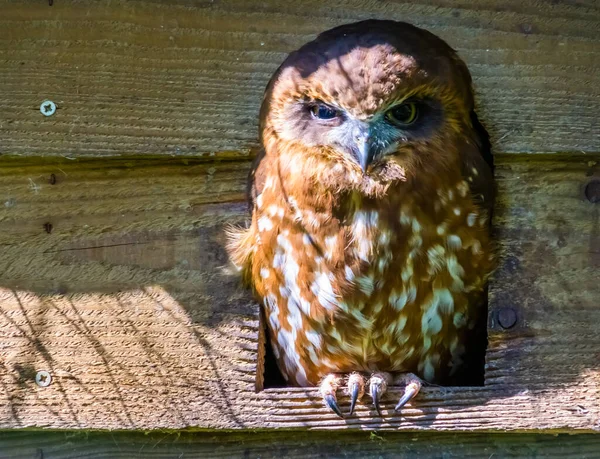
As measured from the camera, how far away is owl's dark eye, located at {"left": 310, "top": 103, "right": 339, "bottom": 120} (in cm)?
262

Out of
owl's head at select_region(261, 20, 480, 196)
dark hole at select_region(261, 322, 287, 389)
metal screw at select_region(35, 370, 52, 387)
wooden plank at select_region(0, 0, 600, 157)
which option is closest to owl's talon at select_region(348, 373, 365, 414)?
dark hole at select_region(261, 322, 287, 389)

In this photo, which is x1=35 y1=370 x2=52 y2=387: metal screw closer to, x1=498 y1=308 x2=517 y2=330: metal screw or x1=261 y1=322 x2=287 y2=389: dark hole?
x1=261 y1=322 x2=287 y2=389: dark hole

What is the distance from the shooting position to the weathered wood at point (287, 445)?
2664mm

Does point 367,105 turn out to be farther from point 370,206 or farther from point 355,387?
point 355,387

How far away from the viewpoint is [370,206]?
2654 millimetres

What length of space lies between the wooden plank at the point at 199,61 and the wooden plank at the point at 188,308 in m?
0.09

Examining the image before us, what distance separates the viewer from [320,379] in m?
2.95

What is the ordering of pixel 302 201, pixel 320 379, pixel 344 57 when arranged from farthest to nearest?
pixel 320 379
pixel 302 201
pixel 344 57

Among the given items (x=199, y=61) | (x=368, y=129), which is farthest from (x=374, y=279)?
(x=199, y=61)

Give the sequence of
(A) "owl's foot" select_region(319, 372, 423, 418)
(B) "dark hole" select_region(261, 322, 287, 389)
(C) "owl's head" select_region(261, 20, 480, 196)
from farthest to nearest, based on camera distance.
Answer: (B) "dark hole" select_region(261, 322, 287, 389)
(A) "owl's foot" select_region(319, 372, 423, 418)
(C) "owl's head" select_region(261, 20, 480, 196)

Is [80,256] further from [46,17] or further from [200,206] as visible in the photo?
[46,17]

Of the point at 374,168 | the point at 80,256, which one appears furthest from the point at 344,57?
the point at 80,256

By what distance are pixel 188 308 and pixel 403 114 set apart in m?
0.78

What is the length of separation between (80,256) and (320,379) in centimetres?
79
